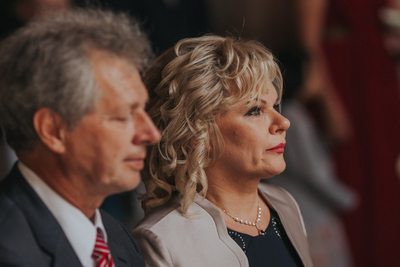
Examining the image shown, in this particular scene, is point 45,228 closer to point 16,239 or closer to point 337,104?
point 16,239

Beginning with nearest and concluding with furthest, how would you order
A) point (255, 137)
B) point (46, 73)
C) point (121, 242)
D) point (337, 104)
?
point (46, 73), point (121, 242), point (255, 137), point (337, 104)

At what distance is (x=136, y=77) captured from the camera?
60.3 inches

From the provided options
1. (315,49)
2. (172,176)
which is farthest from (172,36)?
(172,176)

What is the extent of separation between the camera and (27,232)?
148cm

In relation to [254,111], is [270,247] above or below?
below

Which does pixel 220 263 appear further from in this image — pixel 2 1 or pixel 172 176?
pixel 2 1

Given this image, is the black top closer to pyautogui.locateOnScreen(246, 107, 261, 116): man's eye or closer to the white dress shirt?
pyautogui.locateOnScreen(246, 107, 261, 116): man's eye

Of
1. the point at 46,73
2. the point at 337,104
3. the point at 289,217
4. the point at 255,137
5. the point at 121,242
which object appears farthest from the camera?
the point at 337,104

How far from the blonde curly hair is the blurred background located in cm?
131

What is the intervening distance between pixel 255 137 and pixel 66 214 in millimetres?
364

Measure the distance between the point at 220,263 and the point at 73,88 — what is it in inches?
16.3

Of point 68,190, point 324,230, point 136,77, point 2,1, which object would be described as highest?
point 136,77

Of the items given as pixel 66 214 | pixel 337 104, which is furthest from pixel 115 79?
pixel 337 104

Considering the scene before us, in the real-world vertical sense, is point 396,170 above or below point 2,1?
below
